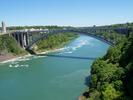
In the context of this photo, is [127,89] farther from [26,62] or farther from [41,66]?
[26,62]

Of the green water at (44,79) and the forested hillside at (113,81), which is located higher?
the forested hillside at (113,81)

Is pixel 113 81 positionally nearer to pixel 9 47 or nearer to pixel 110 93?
pixel 110 93

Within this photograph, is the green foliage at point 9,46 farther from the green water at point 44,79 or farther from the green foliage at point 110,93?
the green foliage at point 110,93

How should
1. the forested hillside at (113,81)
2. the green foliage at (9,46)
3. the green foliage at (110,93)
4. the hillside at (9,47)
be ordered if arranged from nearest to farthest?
1. the green foliage at (110,93)
2. the forested hillside at (113,81)
3. the hillside at (9,47)
4. the green foliage at (9,46)

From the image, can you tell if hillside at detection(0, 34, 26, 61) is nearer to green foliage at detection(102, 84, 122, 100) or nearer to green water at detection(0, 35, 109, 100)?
green water at detection(0, 35, 109, 100)

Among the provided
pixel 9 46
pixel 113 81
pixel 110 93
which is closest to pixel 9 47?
pixel 9 46

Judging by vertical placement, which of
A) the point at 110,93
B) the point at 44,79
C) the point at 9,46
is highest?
the point at 110,93

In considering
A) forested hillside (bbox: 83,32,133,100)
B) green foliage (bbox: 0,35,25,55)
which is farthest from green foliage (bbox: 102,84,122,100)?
green foliage (bbox: 0,35,25,55)

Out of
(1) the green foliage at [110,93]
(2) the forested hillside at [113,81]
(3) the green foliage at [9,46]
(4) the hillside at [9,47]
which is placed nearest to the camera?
(1) the green foliage at [110,93]

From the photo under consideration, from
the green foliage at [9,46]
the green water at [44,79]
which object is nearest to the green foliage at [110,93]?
the green water at [44,79]
